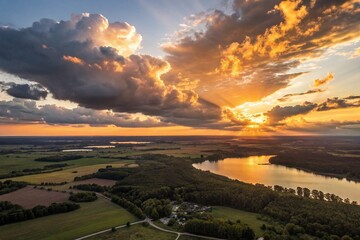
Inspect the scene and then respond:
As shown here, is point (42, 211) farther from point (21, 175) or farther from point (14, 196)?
point (21, 175)

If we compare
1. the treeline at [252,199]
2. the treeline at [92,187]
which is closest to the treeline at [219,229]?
the treeline at [252,199]

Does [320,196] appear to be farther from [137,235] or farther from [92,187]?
[92,187]

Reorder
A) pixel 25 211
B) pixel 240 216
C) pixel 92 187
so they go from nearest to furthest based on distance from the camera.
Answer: pixel 25 211 → pixel 240 216 → pixel 92 187

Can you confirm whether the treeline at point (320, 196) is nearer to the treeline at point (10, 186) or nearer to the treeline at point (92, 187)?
the treeline at point (92, 187)

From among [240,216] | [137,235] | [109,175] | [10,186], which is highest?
[109,175]

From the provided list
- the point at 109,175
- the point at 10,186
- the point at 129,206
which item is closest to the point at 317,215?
the point at 129,206

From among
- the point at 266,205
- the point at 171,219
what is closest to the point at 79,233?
the point at 171,219

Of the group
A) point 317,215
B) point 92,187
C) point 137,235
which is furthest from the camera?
point 92,187
